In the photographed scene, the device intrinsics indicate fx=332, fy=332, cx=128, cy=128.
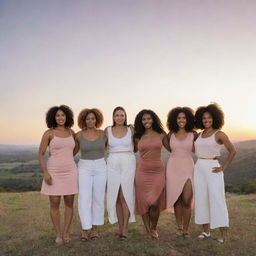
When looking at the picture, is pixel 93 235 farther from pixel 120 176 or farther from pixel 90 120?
pixel 90 120

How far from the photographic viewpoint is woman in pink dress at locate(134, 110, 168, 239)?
6.88 meters

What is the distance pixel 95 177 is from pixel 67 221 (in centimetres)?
109

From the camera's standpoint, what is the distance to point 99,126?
6992 mm

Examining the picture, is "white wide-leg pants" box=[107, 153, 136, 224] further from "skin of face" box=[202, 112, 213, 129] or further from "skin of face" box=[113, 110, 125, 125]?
"skin of face" box=[202, 112, 213, 129]

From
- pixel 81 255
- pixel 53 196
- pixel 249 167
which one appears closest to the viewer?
pixel 81 255

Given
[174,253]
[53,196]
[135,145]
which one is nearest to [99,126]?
[135,145]

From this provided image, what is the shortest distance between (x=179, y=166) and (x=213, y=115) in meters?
1.26

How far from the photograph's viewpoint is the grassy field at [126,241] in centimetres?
629

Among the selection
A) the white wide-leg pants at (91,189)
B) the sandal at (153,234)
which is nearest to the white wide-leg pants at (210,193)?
the sandal at (153,234)

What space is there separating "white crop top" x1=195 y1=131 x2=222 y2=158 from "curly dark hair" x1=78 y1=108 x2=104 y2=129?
207 cm

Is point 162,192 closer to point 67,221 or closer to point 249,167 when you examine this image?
point 67,221

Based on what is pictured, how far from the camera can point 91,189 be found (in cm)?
679

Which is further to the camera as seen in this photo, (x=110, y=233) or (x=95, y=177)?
(x=110, y=233)

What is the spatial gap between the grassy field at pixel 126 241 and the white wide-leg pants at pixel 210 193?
1.66 feet
